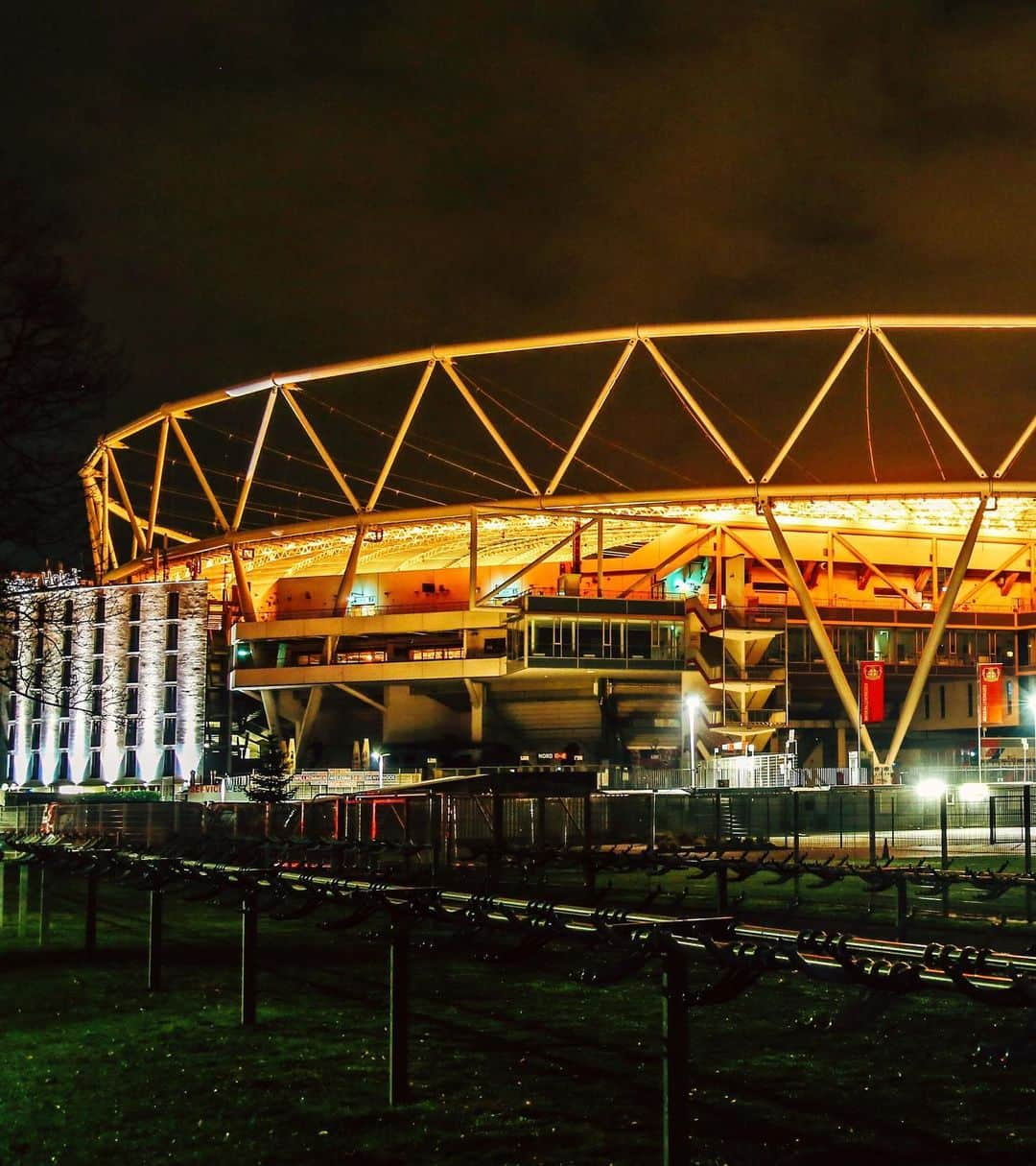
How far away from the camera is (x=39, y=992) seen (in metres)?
15.6

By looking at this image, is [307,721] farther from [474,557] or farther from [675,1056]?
[675,1056]

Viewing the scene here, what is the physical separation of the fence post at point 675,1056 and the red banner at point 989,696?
6218cm

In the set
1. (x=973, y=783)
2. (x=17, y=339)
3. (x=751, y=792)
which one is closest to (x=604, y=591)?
(x=973, y=783)

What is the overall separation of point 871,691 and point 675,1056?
66.8 meters

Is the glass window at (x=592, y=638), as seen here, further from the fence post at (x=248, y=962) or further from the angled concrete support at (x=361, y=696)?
the fence post at (x=248, y=962)

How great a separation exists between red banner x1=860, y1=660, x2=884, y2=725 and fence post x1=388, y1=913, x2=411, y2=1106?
63.3 m

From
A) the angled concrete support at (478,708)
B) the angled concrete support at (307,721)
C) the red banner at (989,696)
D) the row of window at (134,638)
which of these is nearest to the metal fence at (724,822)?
the red banner at (989,696)

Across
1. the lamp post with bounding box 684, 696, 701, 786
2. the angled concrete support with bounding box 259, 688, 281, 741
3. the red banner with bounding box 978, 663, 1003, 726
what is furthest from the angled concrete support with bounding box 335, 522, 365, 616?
the red banner with bounding box 978, 663, 1003, 726

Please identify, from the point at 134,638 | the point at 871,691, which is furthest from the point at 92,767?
the point at 871,691

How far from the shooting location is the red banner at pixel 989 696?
218ft

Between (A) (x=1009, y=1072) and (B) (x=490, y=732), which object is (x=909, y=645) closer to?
(B) (x=490, y=732)

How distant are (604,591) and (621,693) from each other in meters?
10.8

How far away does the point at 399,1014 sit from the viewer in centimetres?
1019

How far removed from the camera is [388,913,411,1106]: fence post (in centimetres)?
1021
